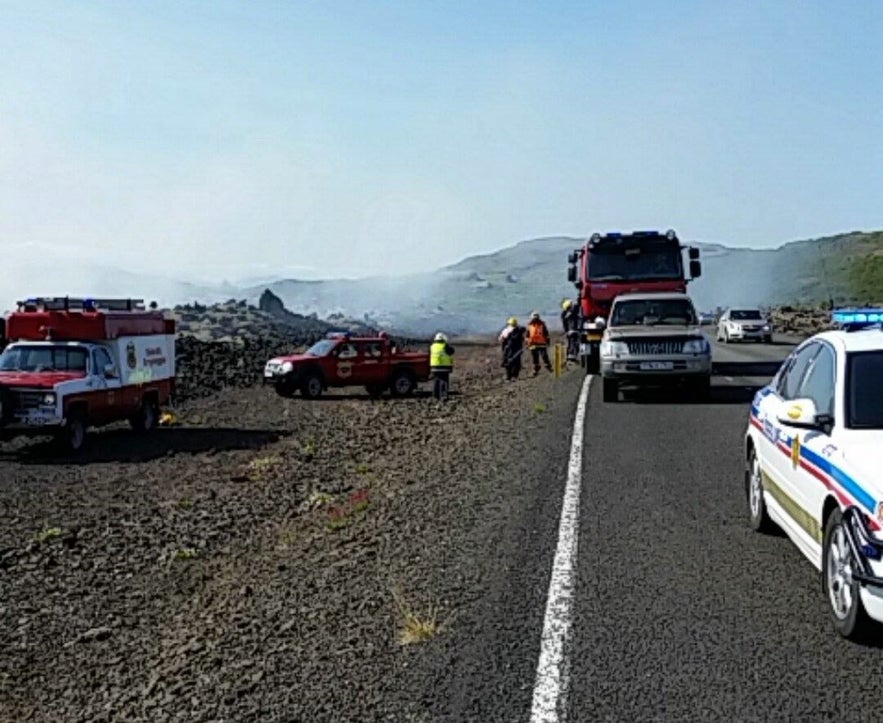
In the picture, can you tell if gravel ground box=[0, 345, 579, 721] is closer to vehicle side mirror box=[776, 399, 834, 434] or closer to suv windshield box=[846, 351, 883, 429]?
vehicle side mirror box=[776, 399, 834, 434]

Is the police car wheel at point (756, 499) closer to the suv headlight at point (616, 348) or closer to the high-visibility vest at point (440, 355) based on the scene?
the suv headlight at point (616, 348)

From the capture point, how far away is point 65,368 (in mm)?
22797

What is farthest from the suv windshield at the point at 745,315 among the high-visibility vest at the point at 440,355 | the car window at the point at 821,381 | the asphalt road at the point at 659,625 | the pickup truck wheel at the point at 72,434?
the car window at the point at 821,381

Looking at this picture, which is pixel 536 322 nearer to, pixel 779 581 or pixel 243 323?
pixel 779 581

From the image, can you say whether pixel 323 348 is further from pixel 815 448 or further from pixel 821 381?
pixel 815 448

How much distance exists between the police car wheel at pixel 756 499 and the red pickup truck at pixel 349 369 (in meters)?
Result: 23.7

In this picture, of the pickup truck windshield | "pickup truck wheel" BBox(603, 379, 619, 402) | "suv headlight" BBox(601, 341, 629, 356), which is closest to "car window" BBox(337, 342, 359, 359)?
the pickup truck windshield

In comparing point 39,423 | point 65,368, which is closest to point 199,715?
point 39,423

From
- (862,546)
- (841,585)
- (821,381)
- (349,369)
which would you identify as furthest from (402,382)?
(862,546)

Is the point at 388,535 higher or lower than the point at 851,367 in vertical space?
lower

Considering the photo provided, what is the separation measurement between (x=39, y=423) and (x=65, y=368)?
1.79 m

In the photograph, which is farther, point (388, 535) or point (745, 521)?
point (388, 535)

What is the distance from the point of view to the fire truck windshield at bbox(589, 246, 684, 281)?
2625 centimetres

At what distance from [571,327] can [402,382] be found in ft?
17.0
